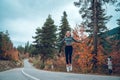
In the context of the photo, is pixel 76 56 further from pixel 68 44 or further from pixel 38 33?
pixel 38 33

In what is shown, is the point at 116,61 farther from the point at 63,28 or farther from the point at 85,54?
the point at 63,28

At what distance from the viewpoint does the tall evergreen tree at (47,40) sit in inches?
2191

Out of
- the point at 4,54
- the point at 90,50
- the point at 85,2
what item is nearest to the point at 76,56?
the point at 90,50

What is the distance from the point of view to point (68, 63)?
13125 mm

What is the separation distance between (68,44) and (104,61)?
504 inches

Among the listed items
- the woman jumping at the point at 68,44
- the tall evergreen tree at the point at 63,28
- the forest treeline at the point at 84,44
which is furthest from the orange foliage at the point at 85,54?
the tall evergreen tree at the point at 63,28

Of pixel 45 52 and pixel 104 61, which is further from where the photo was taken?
pixel 45 52

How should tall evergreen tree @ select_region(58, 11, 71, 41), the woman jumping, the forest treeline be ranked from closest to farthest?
the woman jumping, the forest treeline, tall evergreen tree @ select_region(58, 11, 71, 41)

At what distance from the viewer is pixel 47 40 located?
56.2 m

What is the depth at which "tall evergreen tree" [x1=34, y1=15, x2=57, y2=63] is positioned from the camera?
55656mm

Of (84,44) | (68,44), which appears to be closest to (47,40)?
(84,44)

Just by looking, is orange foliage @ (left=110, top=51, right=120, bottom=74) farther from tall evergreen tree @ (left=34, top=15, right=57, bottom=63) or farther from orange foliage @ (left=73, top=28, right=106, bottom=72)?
tall evergreen tree @ (left=34, top=15, right=57, bottom=63)

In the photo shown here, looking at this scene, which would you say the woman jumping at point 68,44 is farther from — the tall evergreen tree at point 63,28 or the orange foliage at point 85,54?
the tall evergreen tree at point 63,28

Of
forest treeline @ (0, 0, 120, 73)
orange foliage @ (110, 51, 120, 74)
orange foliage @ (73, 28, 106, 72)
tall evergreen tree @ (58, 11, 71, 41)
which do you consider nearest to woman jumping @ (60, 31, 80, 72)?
forest treeline @ (0, 0, 120, 73)
